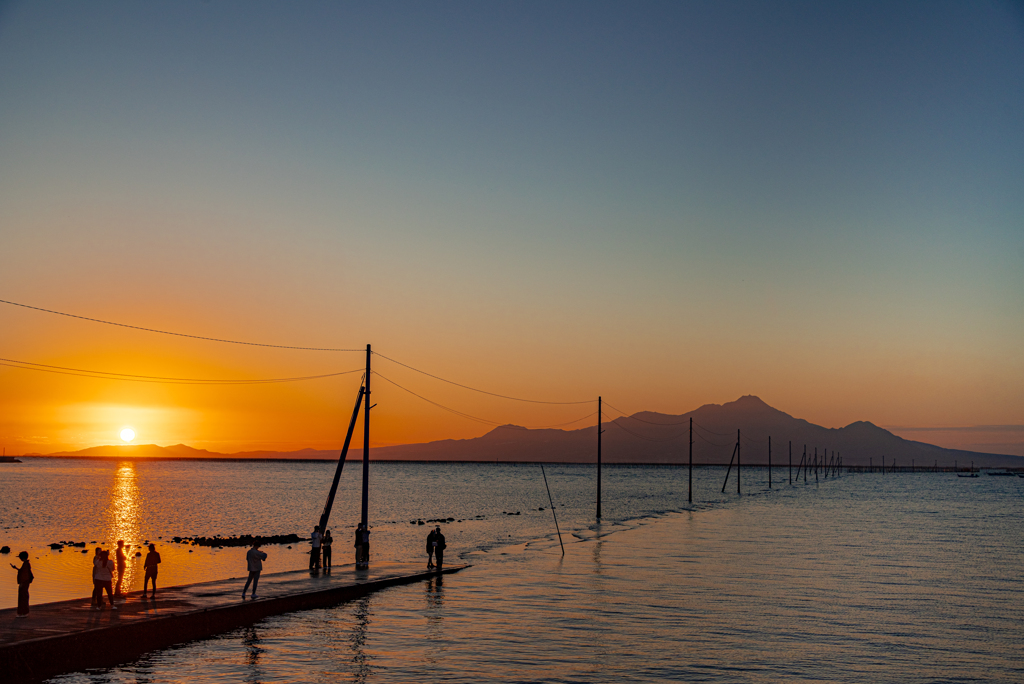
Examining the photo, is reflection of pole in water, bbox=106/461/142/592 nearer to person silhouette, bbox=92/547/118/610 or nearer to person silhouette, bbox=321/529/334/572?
person silhouette, bbox=321/529/334/572

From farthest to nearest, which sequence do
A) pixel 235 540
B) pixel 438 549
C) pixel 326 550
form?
pixel 235 540
pixel 438 549
pixel 326 550

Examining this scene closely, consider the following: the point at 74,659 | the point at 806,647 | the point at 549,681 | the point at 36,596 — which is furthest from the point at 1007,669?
the point at 36,596

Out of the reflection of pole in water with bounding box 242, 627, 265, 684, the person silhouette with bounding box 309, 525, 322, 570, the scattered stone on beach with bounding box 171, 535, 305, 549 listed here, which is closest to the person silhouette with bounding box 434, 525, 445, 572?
the person silhouette with bounding box 309, 525, 322, 570

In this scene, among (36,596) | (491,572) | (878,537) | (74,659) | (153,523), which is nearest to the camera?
(74,659)

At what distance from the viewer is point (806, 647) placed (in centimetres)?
2461

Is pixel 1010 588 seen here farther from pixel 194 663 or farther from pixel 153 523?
pixel 153 523

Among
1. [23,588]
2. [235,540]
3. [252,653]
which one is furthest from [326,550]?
[235,540]

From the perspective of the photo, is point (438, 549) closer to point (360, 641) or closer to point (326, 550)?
point (326, 550)

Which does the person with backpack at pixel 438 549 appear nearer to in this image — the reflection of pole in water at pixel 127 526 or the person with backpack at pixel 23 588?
the reflection of pole in water at pixel 127 526

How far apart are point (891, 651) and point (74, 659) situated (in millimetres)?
22669

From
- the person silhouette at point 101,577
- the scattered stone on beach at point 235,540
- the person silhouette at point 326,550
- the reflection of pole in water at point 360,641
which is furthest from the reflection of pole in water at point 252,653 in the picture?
the scattered stone on beach at point 235,540

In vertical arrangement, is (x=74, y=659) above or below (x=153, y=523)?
above

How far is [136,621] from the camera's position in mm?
22547

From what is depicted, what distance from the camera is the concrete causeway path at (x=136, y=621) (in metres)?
19.2
